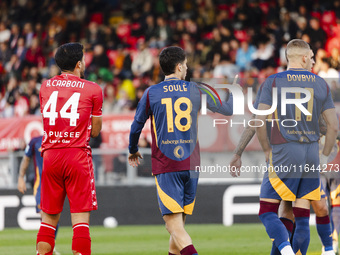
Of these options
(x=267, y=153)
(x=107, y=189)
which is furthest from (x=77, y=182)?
(x=107, y=189)

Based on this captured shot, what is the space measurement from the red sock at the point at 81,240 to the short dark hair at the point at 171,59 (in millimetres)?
1700

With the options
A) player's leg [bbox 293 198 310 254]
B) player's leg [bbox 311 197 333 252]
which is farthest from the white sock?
player's leg [bbox 311 197 333 252]

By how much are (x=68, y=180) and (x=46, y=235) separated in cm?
55

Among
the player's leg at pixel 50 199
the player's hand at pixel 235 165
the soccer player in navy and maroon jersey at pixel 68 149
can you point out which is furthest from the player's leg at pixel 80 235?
the player's hand at pixel 235 165

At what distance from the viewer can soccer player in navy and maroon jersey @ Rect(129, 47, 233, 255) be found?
22.5 feet

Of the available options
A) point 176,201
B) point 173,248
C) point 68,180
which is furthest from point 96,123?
point 173,248

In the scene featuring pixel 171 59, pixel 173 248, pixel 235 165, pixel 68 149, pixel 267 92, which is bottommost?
pixel 173 248

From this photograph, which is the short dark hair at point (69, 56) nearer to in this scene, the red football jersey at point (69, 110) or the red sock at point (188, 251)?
the red football jersey at point (69, 110)

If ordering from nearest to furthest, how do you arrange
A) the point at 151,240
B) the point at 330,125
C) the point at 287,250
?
the point at 287,250 → the point at 330,125 → the point at 151,240

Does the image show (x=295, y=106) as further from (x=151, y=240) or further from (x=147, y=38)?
(x=147, y=38)

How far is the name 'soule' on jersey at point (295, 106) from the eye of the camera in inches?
277

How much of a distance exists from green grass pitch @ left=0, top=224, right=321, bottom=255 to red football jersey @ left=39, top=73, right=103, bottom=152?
366 cm

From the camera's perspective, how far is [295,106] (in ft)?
23.1

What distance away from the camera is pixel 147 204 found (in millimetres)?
14523
